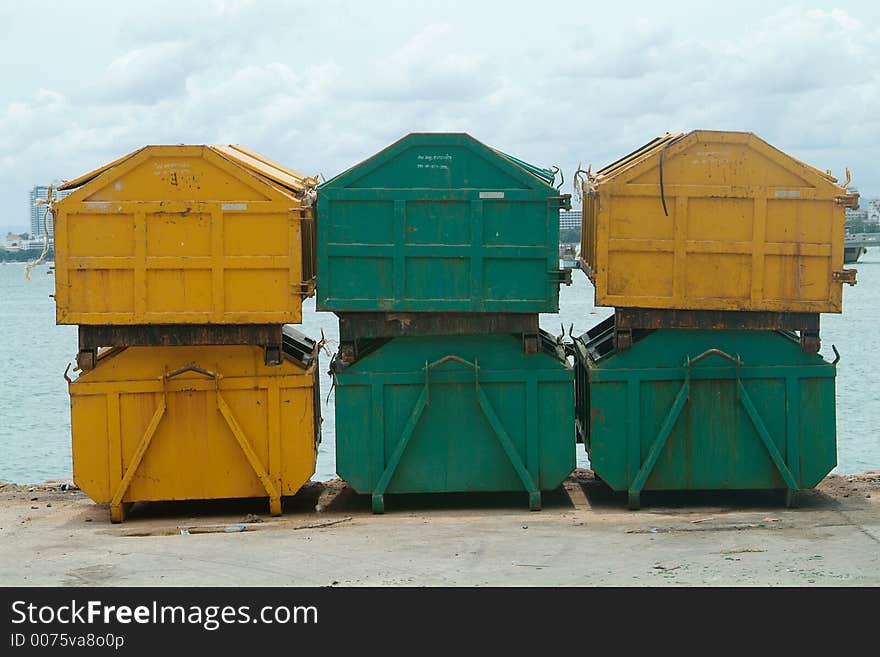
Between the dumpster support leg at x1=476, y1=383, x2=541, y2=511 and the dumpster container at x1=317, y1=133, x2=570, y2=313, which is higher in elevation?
the dumpster container at x1=317, y1=133, x2=570, y2=313

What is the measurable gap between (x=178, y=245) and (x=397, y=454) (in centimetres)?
253

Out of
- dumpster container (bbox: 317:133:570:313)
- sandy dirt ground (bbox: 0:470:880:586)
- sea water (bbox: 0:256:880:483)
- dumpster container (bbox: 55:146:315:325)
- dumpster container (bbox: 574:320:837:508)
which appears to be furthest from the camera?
sea water (bbox: 0:256:880:483)

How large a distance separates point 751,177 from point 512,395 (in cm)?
271

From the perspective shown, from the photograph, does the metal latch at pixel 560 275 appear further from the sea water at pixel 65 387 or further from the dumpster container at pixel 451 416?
the sea water at pixel 65 387

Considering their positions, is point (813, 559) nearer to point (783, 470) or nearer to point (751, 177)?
point (783, 470)

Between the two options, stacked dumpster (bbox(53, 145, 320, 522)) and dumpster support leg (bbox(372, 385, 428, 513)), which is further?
dumpster support leg (bbox(372, 385, 428, 513))

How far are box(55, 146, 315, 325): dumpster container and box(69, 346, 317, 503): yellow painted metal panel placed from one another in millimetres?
454

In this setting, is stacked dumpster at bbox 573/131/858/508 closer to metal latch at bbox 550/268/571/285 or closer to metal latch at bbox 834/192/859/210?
metal latch at bbox 834/192/859/210

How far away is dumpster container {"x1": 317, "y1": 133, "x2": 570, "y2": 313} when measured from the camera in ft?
34.5

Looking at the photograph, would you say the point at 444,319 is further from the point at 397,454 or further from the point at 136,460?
the point at 136,460

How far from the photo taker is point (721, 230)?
10672mm

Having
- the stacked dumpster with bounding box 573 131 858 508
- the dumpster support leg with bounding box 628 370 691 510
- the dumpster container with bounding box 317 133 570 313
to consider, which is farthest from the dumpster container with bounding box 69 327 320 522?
the dumpster support leg with bounding box 628 370 691 510

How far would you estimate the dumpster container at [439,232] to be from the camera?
10.5 m

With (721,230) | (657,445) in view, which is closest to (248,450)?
(657,445)
